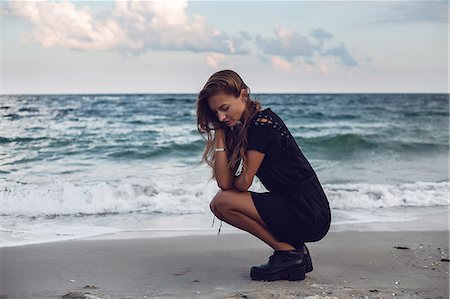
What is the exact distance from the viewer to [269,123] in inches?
156

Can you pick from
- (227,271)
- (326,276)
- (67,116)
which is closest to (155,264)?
(227,271)

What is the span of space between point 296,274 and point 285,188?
A: 577 mm

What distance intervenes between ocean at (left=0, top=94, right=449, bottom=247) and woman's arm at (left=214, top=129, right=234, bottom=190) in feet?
7.37

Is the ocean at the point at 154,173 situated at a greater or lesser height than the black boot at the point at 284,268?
lesser

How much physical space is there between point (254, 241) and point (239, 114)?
191cm

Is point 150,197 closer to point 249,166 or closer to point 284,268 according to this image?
point 284,268

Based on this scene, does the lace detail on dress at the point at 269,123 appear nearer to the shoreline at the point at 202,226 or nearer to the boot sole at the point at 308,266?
the boot sole at the point at 308,266

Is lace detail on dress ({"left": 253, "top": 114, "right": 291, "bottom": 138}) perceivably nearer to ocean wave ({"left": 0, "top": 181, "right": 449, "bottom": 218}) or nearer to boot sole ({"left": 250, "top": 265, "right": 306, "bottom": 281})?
boot sole ({"left": 250, "top": 265, "right": 306, "bottom": 281})

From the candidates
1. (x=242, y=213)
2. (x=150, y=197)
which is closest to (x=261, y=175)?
(x=242, y=213)

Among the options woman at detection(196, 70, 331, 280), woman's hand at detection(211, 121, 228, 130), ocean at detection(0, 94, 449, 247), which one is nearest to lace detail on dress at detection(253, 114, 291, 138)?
woman at detection(196, 70, 331, 280)

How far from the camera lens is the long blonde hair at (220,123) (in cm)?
397

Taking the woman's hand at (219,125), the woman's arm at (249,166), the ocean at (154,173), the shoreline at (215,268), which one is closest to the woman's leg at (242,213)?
the woman's arm at (249,166)

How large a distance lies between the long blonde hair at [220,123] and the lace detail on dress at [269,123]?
0.06 m

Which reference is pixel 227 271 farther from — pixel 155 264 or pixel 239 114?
pixel 239 114
